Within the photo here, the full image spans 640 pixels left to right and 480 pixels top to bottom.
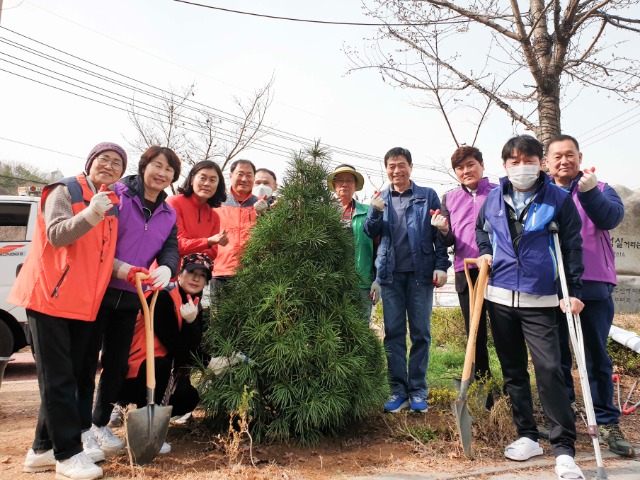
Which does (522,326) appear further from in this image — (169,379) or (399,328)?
(169,379)

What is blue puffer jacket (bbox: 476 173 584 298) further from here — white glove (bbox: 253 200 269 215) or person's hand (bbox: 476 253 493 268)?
white glove (bbox: 253 200 269 215)

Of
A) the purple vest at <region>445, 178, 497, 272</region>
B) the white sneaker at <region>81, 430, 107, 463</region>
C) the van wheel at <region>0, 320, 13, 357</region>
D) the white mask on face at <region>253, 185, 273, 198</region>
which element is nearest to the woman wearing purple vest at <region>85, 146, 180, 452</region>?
the white sneaker at <region>81, 430, 107, 463</region>

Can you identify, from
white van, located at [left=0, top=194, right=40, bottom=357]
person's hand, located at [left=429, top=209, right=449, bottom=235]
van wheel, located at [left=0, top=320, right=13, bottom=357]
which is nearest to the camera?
person's hand, located at [left=429, top=209, right=449, bottom=235]

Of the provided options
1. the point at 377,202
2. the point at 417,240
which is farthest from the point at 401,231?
the point at 377,202

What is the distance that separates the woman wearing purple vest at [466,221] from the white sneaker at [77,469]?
8.91 ft

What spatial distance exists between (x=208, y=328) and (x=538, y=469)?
228 cm

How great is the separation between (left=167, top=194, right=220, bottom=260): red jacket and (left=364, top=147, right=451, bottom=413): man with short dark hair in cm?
128

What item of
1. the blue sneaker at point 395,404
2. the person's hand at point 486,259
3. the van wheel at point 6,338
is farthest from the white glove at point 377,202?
the van wheel at point 6,338

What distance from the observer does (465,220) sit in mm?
4000

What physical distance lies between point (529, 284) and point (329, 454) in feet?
5.43

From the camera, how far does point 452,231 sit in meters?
4.07

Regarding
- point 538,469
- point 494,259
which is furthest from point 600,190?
point 538,469

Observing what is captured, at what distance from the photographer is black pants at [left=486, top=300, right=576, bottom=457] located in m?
3.00

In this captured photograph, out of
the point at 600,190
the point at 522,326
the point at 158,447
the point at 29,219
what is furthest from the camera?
the point at 29,219
